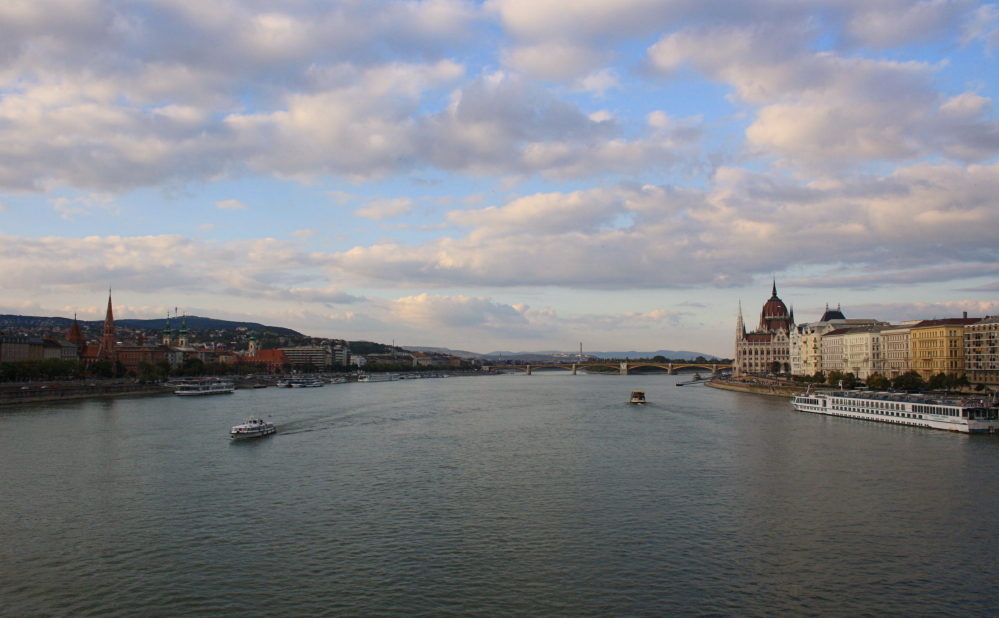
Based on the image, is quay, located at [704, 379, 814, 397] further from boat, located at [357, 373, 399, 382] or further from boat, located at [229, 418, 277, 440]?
boat, located at [357, 373, 399, 382]

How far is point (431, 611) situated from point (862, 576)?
927cm

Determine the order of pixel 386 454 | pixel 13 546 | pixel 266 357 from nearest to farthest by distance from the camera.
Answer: pixel 13 546 → pixel 386 454 → pixel 266 357

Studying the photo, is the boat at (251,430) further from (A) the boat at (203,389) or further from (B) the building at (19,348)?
(B) the building at (19,348)

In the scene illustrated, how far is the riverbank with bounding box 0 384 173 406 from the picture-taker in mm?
61562

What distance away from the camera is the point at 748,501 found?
22.2 metres

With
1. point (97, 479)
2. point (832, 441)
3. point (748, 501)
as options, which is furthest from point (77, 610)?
point (832, 441)

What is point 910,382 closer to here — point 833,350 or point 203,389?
point 833,350

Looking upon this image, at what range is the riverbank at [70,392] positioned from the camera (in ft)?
202

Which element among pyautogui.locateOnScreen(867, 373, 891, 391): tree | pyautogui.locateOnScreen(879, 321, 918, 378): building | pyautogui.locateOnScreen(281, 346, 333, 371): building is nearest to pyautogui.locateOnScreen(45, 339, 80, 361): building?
pyautogui.locateOnScreen(281, 346, 333, 371): building

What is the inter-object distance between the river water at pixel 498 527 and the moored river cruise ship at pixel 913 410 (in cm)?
331

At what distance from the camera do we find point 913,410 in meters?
44.4

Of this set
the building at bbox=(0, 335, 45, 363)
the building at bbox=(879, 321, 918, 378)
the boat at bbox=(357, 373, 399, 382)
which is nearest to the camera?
the building at bbox=(879, 321, 918, 378)

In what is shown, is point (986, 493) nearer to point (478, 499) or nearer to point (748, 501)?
point (748, 501)

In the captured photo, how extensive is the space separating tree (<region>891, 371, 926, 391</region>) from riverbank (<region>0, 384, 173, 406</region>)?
77595 mm
